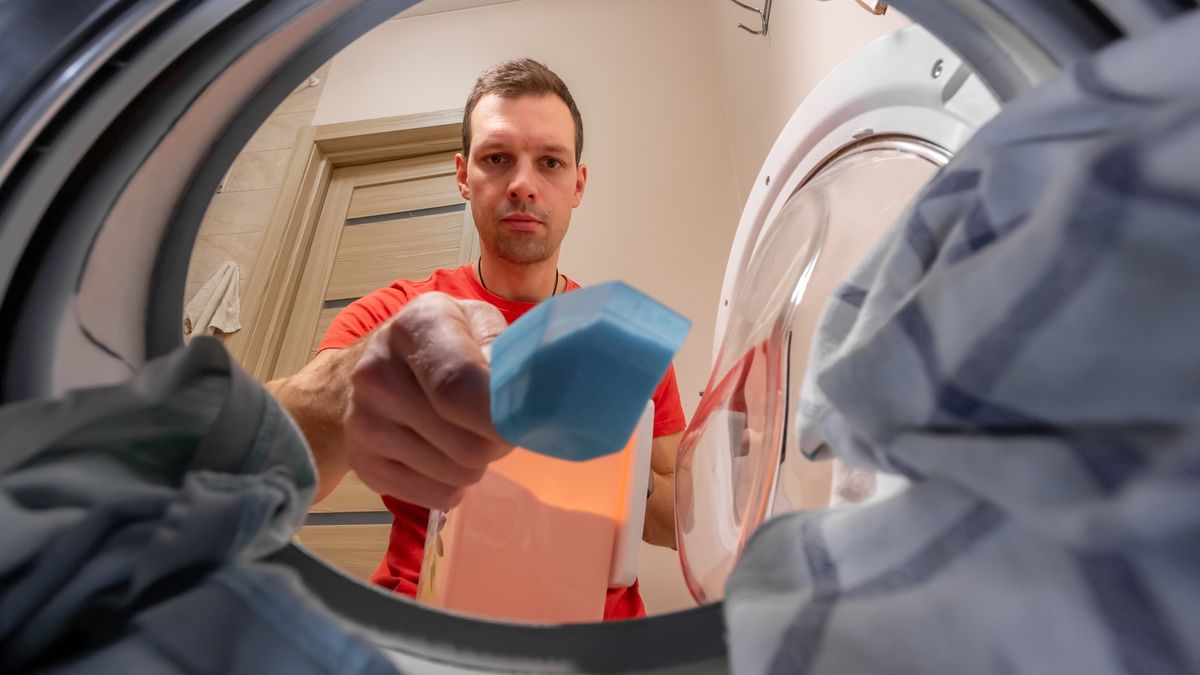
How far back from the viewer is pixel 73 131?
279mm

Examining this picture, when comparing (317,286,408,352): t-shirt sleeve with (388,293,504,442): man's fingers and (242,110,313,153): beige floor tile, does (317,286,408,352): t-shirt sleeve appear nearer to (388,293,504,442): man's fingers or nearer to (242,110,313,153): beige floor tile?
(388,293,504,442): man's fingers

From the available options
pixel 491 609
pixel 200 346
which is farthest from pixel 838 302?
pixel 491 609

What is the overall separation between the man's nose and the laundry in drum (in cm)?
87

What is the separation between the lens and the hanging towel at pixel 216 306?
62.6 inches

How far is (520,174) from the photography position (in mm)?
1181

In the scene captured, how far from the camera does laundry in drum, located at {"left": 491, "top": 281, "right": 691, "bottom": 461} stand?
289 millimetres

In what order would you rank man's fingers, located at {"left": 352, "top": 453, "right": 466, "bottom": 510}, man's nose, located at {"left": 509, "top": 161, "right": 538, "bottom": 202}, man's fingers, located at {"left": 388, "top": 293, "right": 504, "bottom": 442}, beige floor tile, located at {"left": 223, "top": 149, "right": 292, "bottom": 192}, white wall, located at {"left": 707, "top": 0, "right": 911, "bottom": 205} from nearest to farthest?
man's fingers, located at {"left": 388, "top": 293, "right": 504, "bottom": 442}
man's fingers, located at {"left": 352, "top": 453, "right": 466, "bottom": 510}
white wall, located at {"left": 707, "top": 0, "right": 911, "bottom": 205}
man's nose, located at {"left": 509, "top": 161, "right": 538, "bottom": 202}
beige floor tile, located at {"left": 223, "top": 149, "right": 292, "bottom": 192}

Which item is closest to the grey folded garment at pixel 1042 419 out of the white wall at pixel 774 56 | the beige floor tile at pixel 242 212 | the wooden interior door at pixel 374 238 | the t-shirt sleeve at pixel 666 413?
the white wall at pixel 774 56

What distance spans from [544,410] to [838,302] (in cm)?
14

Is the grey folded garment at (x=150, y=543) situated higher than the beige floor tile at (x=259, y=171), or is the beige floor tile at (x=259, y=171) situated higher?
the beige floor tile at (x=259, y=171)

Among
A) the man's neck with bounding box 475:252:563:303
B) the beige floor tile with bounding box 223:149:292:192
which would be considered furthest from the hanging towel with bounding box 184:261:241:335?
the man's neck with bounding box 475:252:563:303

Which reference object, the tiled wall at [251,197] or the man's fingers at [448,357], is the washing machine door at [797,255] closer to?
the man's fingers at [448,357]

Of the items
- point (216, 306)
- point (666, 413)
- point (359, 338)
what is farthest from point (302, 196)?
point (666, 413)

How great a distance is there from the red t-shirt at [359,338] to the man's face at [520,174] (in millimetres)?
98
